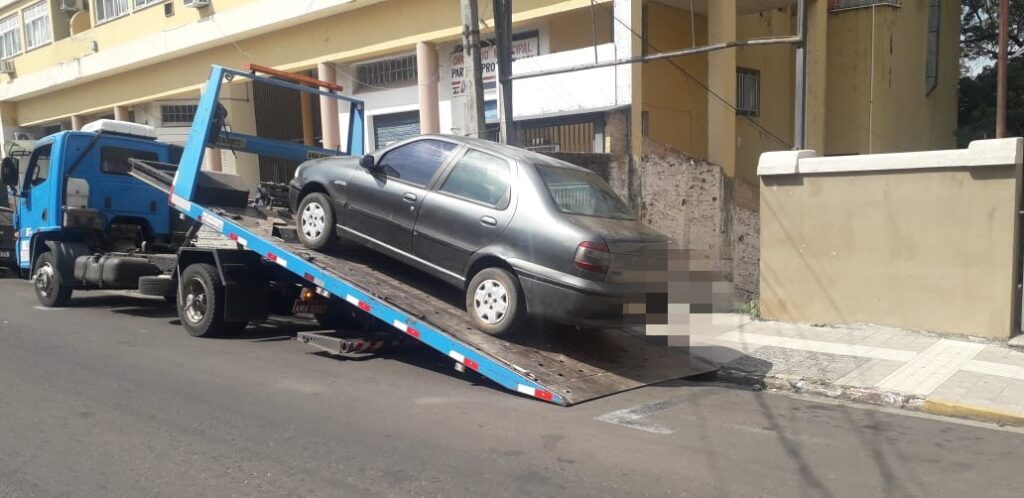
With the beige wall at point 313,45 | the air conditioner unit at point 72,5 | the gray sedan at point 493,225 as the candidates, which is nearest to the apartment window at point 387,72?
the beige wall at point 313,45

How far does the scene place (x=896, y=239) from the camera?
870cm

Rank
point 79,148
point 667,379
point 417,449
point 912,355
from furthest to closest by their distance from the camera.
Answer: point 79,148, point 912,355, point 667,379, point 417,449

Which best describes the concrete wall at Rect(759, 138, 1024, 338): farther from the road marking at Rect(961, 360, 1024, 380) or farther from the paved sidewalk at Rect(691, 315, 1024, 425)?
the road marking at Rect(961, 360, 1024, 380)

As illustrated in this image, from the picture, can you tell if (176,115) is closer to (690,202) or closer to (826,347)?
(690,202)

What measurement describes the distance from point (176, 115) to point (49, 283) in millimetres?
12699

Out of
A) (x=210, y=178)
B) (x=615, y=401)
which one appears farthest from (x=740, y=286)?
(x=210, y=178)

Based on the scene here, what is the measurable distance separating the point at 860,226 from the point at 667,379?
373cm

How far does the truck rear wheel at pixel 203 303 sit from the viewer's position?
833 cm

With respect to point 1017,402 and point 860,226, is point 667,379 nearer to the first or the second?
point 1017,402

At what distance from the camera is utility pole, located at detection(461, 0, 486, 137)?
10.2 meters

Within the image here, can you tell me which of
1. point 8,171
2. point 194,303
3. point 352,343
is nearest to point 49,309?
point 8,171

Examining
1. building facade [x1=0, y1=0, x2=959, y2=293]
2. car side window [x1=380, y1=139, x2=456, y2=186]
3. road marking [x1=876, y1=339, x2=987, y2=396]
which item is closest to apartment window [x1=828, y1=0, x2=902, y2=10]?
building facade [x1=0, y1=0, x2=959, y2=293]

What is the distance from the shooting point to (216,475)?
4.41 metres

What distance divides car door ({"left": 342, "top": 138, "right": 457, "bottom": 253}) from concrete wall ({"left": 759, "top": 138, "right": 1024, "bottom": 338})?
15.9 feet
